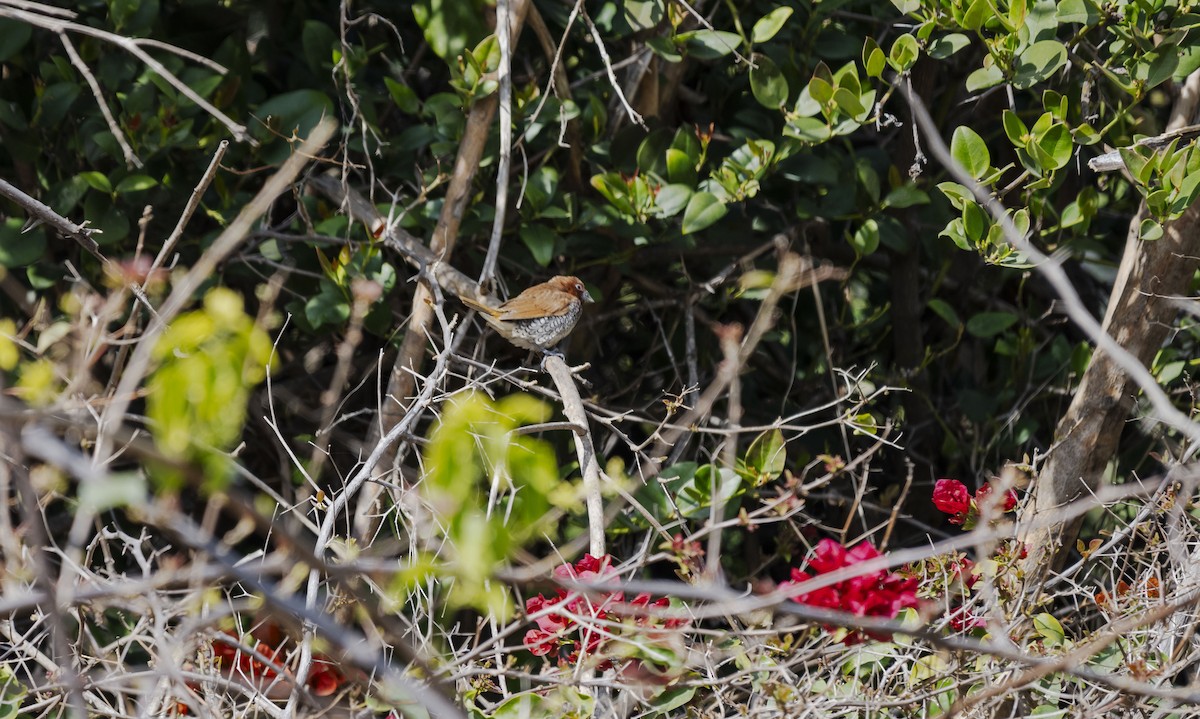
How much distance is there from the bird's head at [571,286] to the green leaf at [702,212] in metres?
0.48

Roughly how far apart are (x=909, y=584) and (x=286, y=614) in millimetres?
1346

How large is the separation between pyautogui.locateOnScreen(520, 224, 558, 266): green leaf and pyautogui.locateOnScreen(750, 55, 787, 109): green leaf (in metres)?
0.82

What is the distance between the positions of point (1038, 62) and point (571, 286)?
1.62 metres

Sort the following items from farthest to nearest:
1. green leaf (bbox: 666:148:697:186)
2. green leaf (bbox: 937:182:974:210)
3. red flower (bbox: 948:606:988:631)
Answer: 1. green leaf (bbox: 666:148:697:186)
2. green leaf (bbox: 937:182:974:210)
3. red flower (bbox: 948:606:988:631)

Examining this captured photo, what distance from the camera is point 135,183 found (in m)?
3.75

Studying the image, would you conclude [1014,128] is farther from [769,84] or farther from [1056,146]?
Answer: [769,84]

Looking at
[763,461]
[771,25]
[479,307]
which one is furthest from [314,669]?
[771,25]

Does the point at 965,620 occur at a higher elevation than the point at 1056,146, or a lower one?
lower

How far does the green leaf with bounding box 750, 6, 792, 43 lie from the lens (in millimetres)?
3656

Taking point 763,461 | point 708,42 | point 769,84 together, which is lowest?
point 763,461

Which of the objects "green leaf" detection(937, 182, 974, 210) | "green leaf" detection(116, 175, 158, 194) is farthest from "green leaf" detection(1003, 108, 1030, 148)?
"green leaf" detection(116, 175, 158, 194)

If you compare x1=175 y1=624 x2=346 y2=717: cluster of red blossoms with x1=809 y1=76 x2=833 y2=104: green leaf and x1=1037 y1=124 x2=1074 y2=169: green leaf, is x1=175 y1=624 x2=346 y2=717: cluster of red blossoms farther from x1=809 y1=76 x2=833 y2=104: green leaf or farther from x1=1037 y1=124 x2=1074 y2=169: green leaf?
x1=1037 y1=124 x2=1074 y2=169: green leaf

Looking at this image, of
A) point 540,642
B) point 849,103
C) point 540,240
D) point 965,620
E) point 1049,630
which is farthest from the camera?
point 540,240

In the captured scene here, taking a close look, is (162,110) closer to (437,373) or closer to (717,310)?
(437,373)
